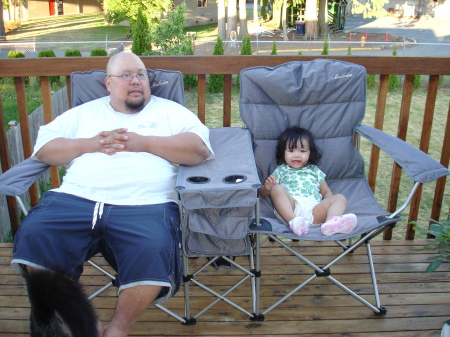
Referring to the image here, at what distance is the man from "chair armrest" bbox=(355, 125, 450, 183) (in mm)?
864

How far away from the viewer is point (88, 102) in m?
2.53

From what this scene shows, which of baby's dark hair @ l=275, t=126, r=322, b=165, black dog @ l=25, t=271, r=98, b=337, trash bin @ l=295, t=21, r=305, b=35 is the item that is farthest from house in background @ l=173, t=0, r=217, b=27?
black dog @ l=25, t=271, r=98, b=337

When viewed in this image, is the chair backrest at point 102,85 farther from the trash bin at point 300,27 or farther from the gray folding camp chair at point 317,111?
the trash bin at point 300,27

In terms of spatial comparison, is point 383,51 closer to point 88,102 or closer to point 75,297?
point 88,102

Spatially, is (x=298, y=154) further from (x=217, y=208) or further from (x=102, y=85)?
(x=102, y=85)

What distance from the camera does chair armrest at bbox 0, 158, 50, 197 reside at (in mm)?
2032

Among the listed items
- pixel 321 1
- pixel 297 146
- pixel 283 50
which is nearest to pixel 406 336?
pixel 297 146

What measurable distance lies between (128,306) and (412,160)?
140 centimetres

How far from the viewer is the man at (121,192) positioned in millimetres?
1854

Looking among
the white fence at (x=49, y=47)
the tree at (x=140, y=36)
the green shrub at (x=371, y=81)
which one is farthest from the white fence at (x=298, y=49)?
the tree at (x=140, y=36)

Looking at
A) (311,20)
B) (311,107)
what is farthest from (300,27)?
(311,107)

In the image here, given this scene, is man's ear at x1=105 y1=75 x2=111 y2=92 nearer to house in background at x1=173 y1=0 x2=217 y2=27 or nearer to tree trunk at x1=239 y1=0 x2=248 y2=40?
tree trunk at x1=239 y1=0 x2=248 y2=40

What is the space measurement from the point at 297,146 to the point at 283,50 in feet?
44.7

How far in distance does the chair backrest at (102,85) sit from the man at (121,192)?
0.33 ft
